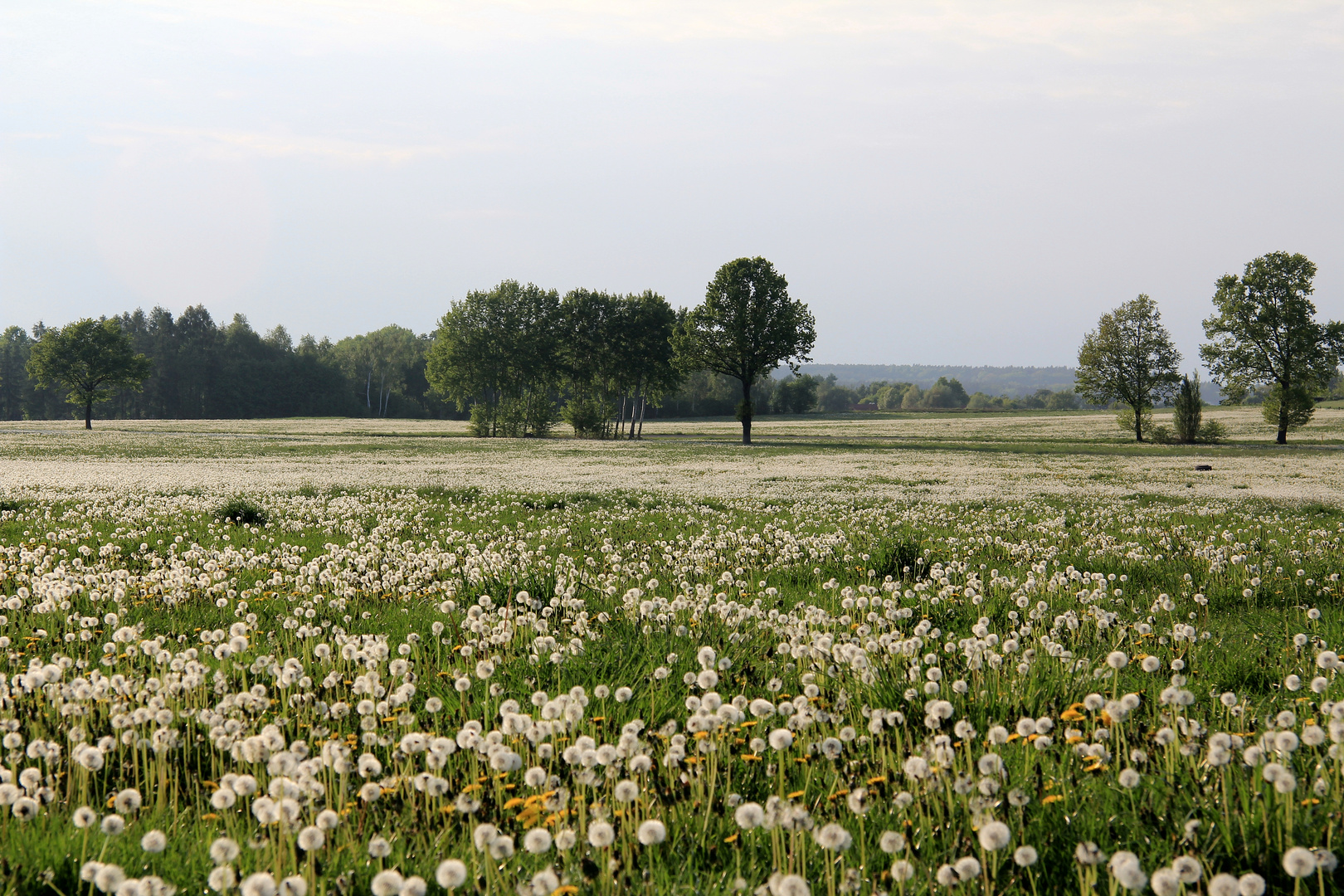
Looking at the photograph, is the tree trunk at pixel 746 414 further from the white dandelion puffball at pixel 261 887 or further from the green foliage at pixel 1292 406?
the white dandelion puffball at pixel 261 887

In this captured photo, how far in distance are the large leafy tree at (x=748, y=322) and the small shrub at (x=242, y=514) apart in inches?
1892

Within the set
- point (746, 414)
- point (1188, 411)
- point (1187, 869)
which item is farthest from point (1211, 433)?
point (1187, 869)

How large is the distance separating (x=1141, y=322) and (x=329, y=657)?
7174 cm

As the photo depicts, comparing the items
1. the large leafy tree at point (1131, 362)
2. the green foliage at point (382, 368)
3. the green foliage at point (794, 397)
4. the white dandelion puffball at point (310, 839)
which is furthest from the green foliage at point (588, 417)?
the green foliage at point (382, 368)

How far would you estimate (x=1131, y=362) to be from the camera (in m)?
63.5

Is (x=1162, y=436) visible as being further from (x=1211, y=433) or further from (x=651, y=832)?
(x=651, y=832)

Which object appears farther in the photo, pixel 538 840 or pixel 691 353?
pixel 691 353

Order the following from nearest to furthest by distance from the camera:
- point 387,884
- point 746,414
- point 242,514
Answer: point 387,884 < point 242,514 < point 746,414

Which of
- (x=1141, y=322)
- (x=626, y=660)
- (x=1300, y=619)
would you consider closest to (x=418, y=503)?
(x=626, y=660)

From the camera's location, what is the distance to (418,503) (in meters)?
16.5

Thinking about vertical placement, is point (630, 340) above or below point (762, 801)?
above

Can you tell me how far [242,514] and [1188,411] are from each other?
64071 mm

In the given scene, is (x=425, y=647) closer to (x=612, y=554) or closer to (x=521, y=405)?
(x=612, y=554)

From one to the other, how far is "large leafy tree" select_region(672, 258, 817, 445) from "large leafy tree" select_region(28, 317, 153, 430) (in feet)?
194
